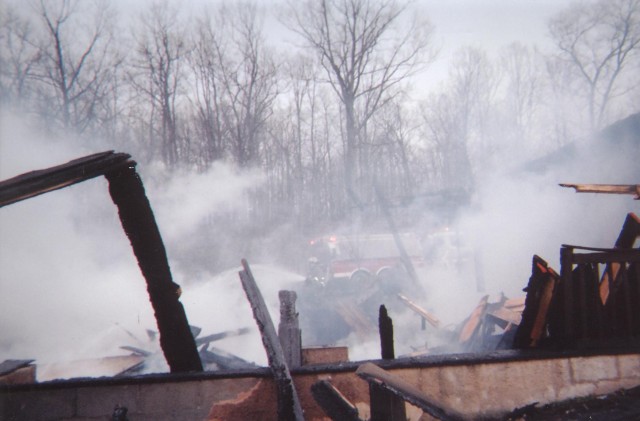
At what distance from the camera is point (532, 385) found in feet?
12.1

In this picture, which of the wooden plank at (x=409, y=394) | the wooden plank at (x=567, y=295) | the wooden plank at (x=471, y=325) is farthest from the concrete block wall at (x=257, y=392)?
the wooden plank at (x=471, y=325)

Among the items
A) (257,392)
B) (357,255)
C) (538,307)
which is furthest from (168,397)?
(357,255)

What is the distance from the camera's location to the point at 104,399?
11.7 feet

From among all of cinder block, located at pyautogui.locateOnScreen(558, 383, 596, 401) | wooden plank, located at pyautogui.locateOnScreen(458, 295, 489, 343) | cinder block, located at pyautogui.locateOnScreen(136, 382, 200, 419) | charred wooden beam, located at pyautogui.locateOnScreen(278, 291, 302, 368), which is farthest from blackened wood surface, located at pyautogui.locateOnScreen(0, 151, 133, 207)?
wooden plank, located at pyautogui.locateOnScreen(458, 295, 489, 343)

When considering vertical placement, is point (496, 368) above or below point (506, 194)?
below

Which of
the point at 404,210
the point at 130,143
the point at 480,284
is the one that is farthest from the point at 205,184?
the point at 480,284

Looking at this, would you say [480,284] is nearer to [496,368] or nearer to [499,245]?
[499,245]

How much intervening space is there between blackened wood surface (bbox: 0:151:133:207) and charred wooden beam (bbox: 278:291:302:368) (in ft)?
7.06

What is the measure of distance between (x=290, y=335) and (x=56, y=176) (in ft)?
8.18

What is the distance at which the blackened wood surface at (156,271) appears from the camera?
12.4ft

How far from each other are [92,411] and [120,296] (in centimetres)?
1258

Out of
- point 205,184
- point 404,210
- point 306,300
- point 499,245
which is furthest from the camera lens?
point 205,184

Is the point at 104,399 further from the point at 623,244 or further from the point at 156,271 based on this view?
the point at 623,244

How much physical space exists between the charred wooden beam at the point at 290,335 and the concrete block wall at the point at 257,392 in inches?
8.4
